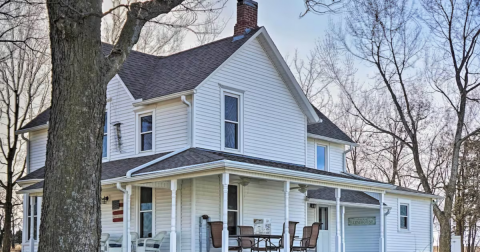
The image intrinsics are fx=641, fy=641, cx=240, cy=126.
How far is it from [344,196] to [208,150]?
761cm

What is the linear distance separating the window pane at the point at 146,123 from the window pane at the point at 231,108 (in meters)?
2.21

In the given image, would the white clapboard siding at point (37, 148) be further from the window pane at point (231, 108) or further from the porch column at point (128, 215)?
the window pane at point (231, 108)

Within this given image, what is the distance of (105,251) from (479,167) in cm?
2300

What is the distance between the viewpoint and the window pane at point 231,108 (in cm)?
1825

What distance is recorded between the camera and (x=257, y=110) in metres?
19.0

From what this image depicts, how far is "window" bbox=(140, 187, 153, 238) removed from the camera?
17450 mm

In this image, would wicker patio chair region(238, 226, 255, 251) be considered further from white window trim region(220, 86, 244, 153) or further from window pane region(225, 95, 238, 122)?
window pane region(225, 95, 238, 122)

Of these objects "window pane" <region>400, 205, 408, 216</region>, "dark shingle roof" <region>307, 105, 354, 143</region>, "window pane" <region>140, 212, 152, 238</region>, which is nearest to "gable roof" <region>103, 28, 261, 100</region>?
"window pane" <region>140, 212, 152, 238</region>

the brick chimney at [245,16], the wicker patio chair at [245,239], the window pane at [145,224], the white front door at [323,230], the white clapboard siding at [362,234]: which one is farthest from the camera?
the white clapboard siding at [362,234]

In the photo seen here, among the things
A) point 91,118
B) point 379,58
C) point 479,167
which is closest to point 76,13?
point 91,118

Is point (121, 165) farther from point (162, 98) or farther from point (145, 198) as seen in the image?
point (162, 98)

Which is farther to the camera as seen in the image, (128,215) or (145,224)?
(145,224)

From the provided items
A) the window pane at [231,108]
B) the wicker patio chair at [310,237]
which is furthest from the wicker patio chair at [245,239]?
the window pane at [231,108]

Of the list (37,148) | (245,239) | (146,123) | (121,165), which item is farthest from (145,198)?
(37,148)
